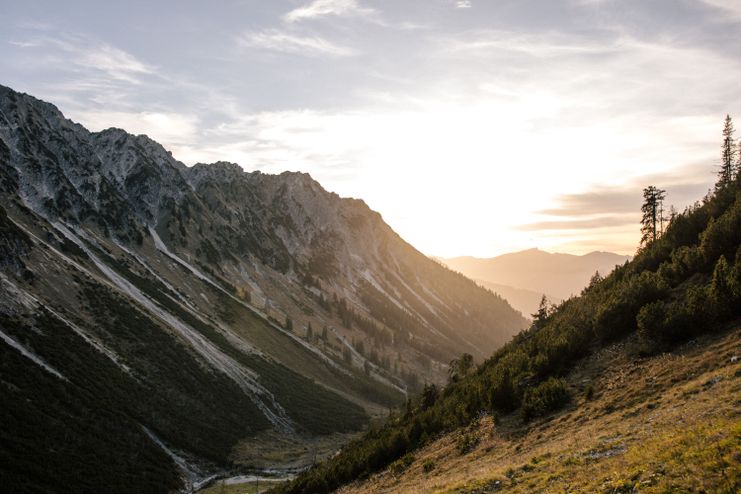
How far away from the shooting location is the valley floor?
55.6 ft

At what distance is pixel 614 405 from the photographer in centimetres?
2859

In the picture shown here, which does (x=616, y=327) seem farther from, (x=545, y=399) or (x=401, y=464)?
(x=401, y=464)

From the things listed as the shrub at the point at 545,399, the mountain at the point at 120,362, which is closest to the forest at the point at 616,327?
the shrub at the point at 545,399

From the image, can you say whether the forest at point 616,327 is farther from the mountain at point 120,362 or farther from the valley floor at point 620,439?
the mountain at point 120,362

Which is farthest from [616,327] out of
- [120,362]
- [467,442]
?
[120,362]

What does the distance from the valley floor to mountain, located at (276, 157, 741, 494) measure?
0.09m

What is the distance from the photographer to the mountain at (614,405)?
18.8 metres

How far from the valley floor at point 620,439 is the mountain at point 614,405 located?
9 cm

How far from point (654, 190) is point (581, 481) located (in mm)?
73683

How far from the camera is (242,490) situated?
77.2 meters

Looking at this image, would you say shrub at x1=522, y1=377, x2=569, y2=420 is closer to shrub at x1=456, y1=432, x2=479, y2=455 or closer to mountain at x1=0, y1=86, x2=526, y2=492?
shrub at x1=456, y1=432, x2=479, y2=455

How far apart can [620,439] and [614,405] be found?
264 inches

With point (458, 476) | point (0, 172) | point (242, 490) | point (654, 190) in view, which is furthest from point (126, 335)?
point (654, 190)

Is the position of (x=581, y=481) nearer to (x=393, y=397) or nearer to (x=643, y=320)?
(x=643, y=320)
